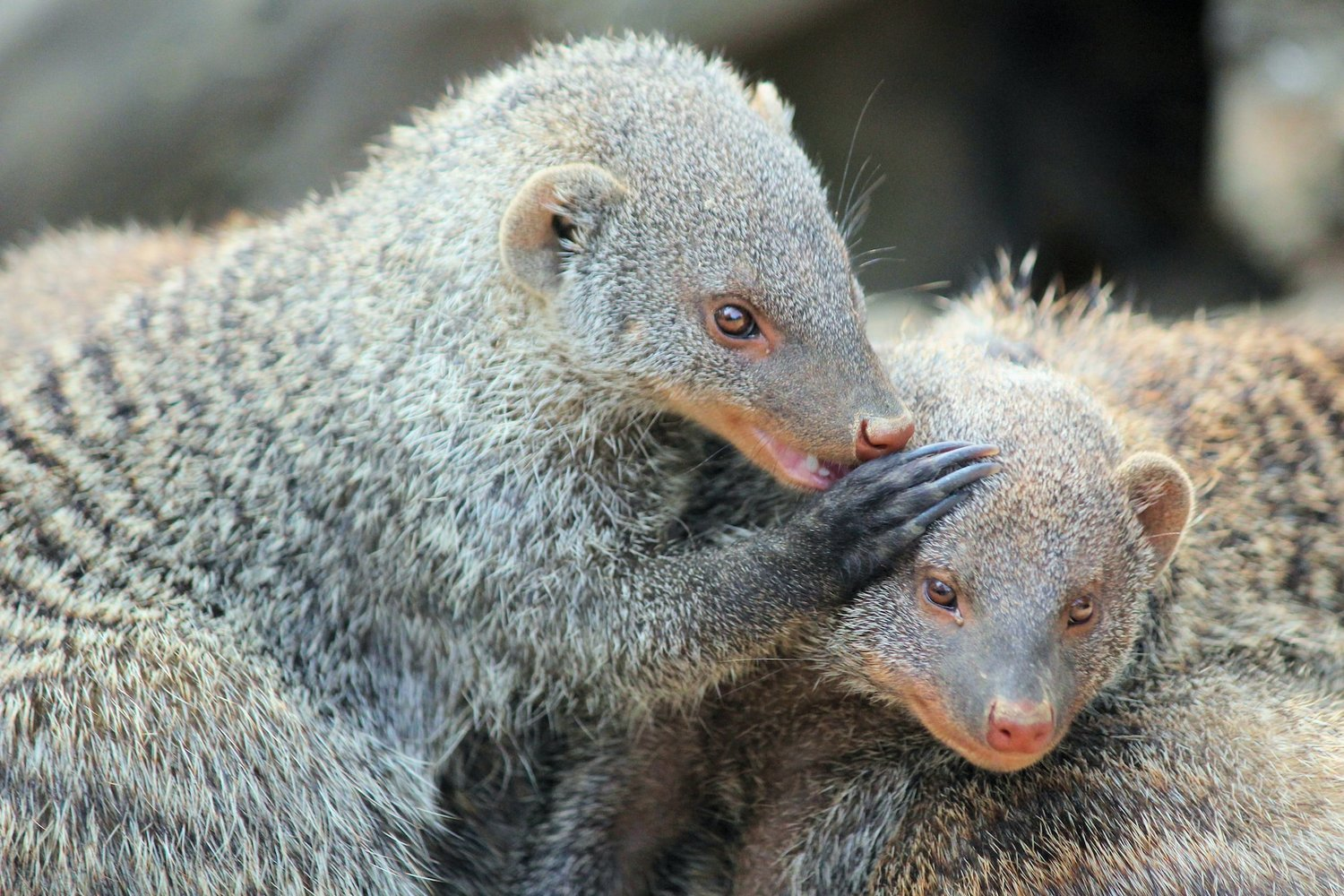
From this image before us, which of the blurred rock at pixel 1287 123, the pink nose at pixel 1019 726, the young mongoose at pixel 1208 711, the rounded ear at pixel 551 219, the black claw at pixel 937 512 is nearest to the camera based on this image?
the pink nose at pixel 1019 726

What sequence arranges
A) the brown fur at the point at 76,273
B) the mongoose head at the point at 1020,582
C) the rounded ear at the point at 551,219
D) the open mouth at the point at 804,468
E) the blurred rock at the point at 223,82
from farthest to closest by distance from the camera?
the blurred rock at the point at 223,82 → the brown fur at the point at 76,273 → the rounded ear at the point at 551,219 → the open mouth at the point at 804,468 → the mongoose head at the point at 1020,582

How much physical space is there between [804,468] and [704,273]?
1.77 feet

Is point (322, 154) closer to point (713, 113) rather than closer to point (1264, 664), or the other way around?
point (713, 113)

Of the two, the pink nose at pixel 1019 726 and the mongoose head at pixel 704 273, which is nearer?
the pink nose at pixel 1019 726

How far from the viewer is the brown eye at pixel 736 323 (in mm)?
3404

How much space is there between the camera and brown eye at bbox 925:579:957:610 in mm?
3158

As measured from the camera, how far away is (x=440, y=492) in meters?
3.66

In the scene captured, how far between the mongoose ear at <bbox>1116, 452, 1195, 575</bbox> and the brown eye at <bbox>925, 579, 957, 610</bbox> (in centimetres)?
52

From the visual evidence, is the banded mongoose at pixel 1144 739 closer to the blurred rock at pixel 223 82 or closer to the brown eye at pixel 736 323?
the brown eye at pixel 736 323

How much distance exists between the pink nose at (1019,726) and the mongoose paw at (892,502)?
17.4 inches

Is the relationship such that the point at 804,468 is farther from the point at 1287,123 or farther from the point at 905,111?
the point at 1287,123

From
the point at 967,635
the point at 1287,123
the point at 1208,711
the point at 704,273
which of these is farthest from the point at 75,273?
the point at 1287,123

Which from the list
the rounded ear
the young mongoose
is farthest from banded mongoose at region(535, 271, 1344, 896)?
the rounded ear

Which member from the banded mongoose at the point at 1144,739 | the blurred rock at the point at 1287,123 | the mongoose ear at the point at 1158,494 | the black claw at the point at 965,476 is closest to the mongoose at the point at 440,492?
the black claw at the point at 965,476
